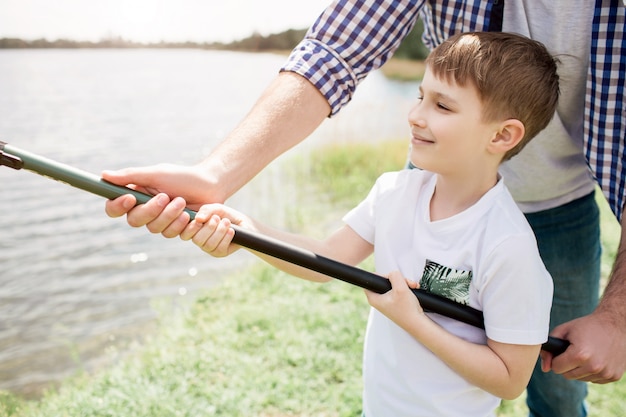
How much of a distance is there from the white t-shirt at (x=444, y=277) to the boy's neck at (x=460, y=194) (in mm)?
40

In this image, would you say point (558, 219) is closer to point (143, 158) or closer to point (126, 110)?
point (143, 158)

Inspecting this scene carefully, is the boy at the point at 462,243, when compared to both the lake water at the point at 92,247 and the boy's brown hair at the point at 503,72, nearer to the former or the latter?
the boy's brown hair at the point at 503,72

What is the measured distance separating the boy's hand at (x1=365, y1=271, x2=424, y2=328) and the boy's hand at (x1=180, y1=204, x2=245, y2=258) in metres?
0.43

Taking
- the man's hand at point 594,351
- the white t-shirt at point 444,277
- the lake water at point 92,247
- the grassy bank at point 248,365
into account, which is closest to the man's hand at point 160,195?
the white t-shirt at point 444,277

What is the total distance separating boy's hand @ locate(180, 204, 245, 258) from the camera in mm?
1589

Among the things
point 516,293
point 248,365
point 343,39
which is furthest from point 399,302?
point 248,365

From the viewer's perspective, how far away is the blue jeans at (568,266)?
7.61ft

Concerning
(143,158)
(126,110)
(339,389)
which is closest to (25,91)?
(126,110)

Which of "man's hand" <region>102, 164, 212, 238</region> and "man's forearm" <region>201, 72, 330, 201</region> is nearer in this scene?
"man's hand" <region>102, 164, 212, 238</region>

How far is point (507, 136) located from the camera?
167 cm

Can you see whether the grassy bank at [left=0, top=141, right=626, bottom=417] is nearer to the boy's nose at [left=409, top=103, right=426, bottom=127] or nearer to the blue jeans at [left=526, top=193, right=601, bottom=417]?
the blue jeans at [left=526, top=193, right=601, bottom=417]

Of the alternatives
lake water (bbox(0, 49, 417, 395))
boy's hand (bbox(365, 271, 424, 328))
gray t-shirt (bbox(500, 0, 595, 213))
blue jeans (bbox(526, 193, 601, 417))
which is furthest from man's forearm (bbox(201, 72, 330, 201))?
lake water (bbox(0, 49, 417, 395))

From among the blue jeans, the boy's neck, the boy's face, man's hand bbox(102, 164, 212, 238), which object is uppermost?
the boy's face

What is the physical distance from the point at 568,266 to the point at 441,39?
1024mm
